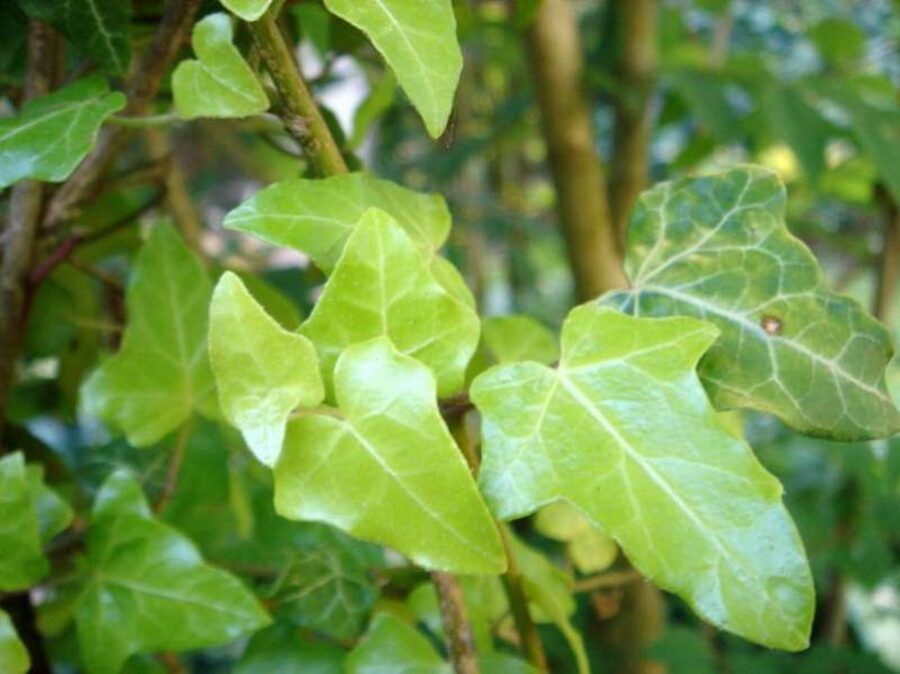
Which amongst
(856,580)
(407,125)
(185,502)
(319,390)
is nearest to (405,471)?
(319,390)

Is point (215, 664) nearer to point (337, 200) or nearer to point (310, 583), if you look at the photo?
point (310, 583)

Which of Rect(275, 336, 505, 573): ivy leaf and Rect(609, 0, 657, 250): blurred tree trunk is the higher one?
Rect(275, 336, 505, 573): ivy leaf

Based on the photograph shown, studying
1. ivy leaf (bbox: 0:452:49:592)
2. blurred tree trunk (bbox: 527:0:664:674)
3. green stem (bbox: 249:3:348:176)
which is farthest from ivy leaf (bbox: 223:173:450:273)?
blurred tree trunk (bbox: 527:0:664:674)

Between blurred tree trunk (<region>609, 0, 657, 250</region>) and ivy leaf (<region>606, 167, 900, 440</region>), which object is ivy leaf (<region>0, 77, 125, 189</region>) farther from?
blurred tree trunk (<region>609, 0, 657, 250</region>)

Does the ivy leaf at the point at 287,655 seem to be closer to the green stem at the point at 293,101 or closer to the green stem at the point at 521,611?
the green stem at the point at 521,611

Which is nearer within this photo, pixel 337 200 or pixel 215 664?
pixel 337 200

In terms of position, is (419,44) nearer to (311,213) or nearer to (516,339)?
(311,213)
